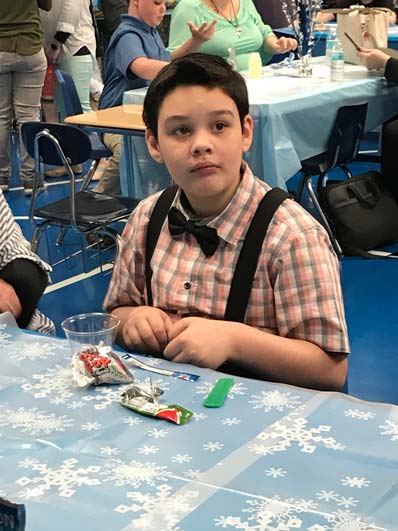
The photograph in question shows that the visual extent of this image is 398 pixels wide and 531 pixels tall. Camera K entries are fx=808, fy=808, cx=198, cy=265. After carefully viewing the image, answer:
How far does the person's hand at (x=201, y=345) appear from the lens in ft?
4.56

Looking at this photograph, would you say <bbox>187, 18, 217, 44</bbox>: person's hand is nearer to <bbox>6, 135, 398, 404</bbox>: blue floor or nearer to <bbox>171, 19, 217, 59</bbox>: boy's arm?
<bbox>171, 19, 217, 59</bbox>: boy's arm

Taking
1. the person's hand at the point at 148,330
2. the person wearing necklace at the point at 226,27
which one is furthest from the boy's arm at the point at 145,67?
the person's hand at the point at 148,330

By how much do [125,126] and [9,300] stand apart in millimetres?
2115

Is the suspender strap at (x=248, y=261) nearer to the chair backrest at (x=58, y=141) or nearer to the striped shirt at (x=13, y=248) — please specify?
the striped shirt at (x=13, y=248)

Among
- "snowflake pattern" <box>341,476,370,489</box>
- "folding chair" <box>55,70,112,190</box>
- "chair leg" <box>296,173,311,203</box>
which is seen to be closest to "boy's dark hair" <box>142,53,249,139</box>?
"snowflake pattern" <box>341,476,370,489</box>

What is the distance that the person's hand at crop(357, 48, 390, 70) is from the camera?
4.46m

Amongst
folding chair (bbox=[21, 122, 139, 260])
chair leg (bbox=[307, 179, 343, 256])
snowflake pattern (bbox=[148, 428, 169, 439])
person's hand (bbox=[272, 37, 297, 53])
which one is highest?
person's hand (bbox=[272, 37, 297, 53])

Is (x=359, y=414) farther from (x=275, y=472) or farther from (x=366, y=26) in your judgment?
(x=366, y=26)

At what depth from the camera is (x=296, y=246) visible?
1.50 metres

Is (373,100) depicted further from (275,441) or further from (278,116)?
(275,441)

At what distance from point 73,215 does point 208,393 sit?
2.56 m

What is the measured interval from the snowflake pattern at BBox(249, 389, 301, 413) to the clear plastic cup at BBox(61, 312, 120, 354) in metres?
0.30

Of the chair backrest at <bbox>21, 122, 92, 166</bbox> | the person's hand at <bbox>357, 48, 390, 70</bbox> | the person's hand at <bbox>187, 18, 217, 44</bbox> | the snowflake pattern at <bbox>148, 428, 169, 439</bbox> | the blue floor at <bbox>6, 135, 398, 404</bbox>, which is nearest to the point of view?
the snowflake pattern at <bbox>148, 428, 169, 439</bbox>

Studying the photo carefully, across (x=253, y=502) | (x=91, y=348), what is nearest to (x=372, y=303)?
(x=91, y=348)
